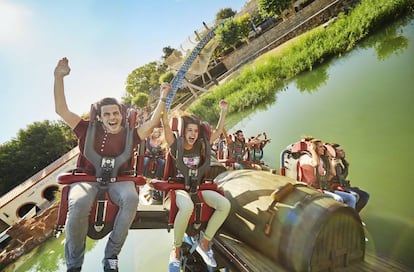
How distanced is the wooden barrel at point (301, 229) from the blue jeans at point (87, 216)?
3.60 feet

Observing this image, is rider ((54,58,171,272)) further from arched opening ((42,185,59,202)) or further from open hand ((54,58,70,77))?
arched opening ((42,185,59,202))

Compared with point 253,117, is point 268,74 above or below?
above

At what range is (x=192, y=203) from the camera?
243 centimetres

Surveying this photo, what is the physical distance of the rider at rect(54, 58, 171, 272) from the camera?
203 centimetres

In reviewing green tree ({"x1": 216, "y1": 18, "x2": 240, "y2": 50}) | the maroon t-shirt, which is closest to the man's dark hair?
the maroon t-shirt

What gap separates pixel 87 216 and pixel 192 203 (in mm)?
881

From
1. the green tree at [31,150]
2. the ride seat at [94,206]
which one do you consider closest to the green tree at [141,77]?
the green tree at [31,150]

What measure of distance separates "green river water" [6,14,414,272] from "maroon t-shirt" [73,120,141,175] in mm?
2497

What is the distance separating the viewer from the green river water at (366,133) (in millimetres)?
3719

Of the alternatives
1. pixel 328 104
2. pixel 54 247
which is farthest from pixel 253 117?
pixel 54 247

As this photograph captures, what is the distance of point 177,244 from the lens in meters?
2.41

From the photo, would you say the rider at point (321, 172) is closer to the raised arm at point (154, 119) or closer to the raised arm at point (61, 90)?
the raised arm at point (154, 119)

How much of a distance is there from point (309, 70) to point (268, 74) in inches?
93.6

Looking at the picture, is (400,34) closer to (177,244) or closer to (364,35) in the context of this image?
(364,35)
